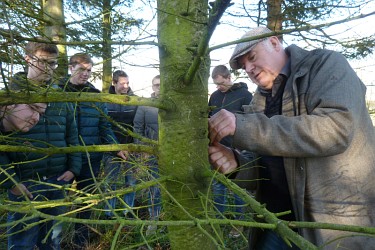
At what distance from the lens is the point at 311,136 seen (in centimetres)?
129

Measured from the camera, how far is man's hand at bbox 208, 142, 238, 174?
1.55 metres

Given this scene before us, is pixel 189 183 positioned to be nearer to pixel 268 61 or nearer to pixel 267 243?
pixel 268 61

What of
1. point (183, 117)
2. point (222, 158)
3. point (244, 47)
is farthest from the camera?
point (244, 47)

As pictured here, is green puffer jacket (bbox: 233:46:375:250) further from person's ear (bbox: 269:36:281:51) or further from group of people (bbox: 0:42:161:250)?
group of people (bbox: 0:42:161:250)

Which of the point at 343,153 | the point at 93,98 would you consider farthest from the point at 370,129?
the point at 93,98

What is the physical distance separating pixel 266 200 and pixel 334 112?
840mm

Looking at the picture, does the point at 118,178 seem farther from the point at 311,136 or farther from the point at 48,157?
the point at 48,157

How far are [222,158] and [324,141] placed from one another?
0.49m

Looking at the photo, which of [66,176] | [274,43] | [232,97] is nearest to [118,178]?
[274,43]

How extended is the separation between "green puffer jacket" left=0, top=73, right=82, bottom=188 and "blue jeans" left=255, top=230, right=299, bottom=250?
153 cm

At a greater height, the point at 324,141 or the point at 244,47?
the point at 244,47

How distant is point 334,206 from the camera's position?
59.4 inches

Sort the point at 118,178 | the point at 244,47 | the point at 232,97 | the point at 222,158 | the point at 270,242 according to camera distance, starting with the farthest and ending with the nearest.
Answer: the point at 232,97, the point at 270,242, the point at 244,47, the point at 222,158, the point at 118,178

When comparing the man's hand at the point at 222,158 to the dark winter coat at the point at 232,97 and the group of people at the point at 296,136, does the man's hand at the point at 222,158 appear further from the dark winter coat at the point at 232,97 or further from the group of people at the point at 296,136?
the dark winter coat at the point at 232,97
